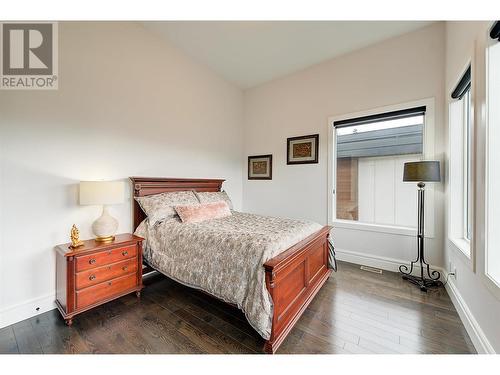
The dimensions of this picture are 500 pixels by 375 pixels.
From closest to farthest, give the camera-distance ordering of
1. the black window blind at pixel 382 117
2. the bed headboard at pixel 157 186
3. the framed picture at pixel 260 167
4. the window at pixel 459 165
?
1. the window at pixel 459 165
2. the bed headboard at pixel 157 186
3. the black window blind at pixel 382 117
4. the framed picture at pixel 260 167

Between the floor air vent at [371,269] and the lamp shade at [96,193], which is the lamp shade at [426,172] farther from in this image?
the lamp shade at [96,193]

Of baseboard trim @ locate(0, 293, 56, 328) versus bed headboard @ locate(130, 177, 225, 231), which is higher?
bed headboard @ locate(130, 177, 225, 231)

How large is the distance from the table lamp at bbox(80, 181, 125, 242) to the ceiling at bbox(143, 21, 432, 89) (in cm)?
219

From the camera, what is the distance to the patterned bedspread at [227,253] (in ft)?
5.03

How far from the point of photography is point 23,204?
185 cm

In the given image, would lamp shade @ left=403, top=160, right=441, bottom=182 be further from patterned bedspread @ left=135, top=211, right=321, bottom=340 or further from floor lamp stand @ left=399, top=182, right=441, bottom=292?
patterned bedspread @ left=135, top=211, right=321, bottom=340

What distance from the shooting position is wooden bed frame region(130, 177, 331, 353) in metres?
1.49

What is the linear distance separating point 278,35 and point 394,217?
3024mm

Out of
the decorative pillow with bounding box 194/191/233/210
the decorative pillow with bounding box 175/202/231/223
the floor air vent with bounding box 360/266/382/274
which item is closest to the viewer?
the decorative pillow with bounding box 175/202/231/223

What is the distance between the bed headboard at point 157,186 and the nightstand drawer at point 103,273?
1.99 ft

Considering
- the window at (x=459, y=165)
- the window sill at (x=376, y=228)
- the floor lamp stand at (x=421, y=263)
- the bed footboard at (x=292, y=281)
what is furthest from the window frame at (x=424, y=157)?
the bed footboard at (x=292, y=281)

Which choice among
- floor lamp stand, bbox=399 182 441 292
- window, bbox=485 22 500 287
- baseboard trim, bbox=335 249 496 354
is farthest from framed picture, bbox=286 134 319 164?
window, bbox=485 22 500 287

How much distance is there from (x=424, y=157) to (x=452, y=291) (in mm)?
1553
